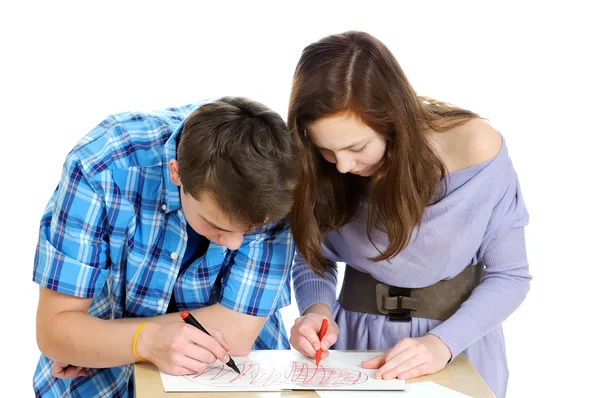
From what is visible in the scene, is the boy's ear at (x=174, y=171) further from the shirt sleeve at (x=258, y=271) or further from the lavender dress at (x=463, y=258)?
the lavender dress at (x=463, y=258)

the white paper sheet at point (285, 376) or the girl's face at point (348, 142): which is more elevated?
the girl's face at point (348, 142)

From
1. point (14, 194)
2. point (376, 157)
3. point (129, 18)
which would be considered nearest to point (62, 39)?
point (129, 18)

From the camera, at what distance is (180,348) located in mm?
1657

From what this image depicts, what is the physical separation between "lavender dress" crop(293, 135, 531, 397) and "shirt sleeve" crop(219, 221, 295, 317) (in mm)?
121

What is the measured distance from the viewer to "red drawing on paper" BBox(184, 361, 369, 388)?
5.45 ft

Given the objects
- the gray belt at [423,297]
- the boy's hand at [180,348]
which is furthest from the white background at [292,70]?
the boy's hand at [180,348]

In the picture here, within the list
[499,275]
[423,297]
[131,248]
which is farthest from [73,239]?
[499,275]

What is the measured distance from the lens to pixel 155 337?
170 centimetres

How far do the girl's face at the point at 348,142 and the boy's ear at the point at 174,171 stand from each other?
0.89ft

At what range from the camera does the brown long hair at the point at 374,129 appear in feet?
5.65

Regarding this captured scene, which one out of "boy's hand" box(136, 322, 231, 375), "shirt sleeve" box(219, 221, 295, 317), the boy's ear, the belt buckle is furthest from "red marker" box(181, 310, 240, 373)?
the belt buckle

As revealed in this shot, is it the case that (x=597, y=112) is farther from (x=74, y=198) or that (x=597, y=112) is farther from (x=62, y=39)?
(x=74, y=198)

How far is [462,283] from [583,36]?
168cm

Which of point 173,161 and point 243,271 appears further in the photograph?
point 243,271
